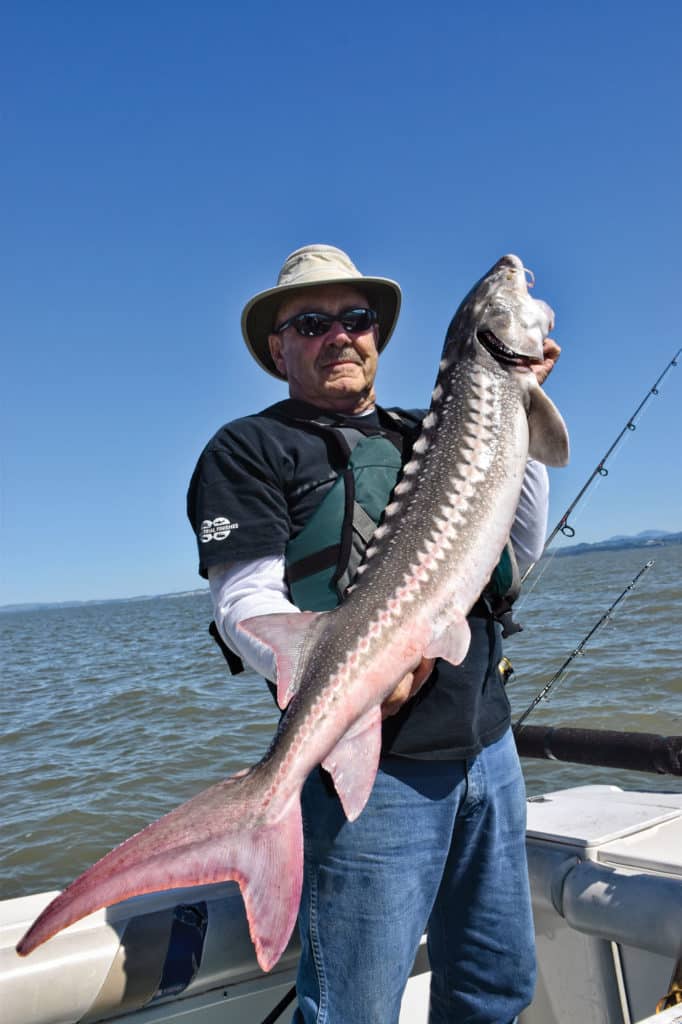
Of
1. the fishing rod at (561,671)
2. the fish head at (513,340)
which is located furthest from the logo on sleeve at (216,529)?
the fishing rod at (561,671)

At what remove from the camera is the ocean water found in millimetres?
8172

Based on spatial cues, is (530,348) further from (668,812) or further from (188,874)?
(668,812)

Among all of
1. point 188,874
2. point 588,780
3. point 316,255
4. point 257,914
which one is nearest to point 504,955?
point 257,914

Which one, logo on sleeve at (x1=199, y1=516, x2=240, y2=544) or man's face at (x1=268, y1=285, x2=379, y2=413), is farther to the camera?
man's face at (x1=268, y1=285, x2=379, y2=413)

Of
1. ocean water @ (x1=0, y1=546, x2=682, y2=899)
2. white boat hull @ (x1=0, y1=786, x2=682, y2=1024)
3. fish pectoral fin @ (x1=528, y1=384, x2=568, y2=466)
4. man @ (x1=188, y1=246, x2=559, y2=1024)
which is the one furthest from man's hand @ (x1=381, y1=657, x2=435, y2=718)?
ocean water @ (x1=0, y1=546, x2=682, y2=899)

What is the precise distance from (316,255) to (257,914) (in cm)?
218

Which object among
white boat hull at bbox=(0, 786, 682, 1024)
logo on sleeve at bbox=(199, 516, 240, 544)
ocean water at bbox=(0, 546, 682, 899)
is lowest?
ocean water at bbox=(0, 546, 682, 899)

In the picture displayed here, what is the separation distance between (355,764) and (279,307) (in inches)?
66.8

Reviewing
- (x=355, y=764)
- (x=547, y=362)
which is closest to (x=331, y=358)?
(x=547, y=362)

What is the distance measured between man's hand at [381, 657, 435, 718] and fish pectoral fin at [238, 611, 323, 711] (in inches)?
10.6

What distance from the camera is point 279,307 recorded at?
9.85ft

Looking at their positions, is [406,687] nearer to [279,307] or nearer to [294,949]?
[294,949]

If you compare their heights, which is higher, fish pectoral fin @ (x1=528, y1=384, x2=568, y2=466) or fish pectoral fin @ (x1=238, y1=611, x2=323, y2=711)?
fish pectoral fin @ (x1=528, y1=384, x2=568, y2=466)

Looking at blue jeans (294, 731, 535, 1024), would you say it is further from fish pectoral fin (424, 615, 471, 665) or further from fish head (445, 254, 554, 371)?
fish head (445, 254, 554, 371)
